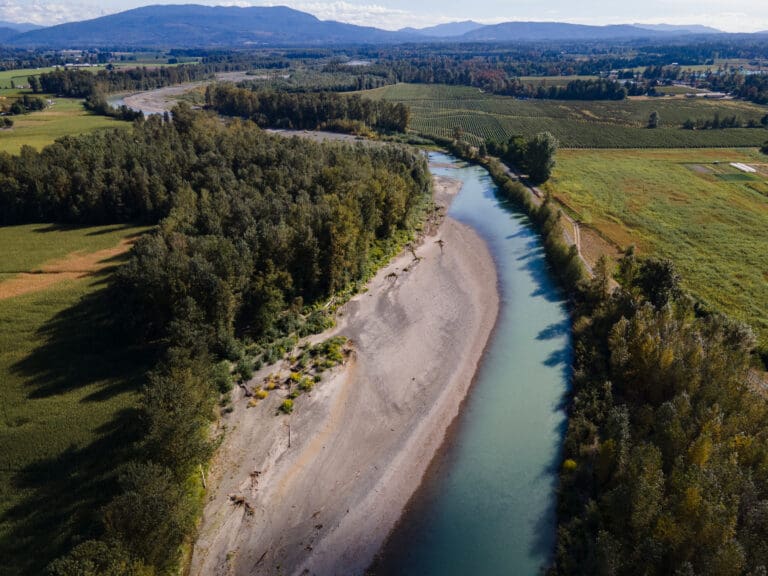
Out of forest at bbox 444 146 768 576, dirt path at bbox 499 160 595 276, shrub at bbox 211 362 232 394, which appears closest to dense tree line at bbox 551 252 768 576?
forest at bbox 444 146 768 576

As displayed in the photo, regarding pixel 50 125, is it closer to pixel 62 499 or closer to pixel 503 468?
pixel 62 499

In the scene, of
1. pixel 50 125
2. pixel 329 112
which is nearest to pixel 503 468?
pixel 329 112

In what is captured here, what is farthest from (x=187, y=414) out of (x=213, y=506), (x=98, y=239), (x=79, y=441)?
(x=98, y=239)

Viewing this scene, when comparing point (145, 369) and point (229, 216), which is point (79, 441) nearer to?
point (145, 369)

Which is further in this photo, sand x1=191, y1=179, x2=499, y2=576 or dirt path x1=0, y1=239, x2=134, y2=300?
dirt path x1=0, y1=239, x2=134, y2=300

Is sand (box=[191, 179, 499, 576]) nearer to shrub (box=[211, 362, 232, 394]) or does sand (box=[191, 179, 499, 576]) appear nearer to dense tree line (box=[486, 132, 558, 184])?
shrub (box=[211, 362, 232, 394])

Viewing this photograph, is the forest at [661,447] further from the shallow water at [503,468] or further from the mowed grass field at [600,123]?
the mowed grass field at [600,123]
